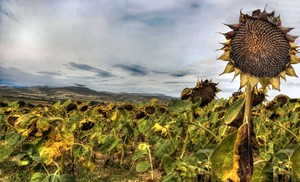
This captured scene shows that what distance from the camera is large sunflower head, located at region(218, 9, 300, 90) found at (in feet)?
8.21

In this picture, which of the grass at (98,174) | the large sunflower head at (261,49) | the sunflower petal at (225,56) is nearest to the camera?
the large sunflower head at (261,49)

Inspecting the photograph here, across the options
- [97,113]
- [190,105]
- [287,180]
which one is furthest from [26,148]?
[97,113]

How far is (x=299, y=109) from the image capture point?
9.85m

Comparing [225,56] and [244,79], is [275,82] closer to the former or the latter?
[244,79]

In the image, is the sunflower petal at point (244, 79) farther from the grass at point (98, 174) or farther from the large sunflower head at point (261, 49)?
the grass at point (98, 174)

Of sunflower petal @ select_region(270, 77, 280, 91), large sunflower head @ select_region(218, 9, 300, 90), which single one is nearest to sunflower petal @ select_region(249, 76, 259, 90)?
large sunflower head @ select_region(218, 9, 300, 90)

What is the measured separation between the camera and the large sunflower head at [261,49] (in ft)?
8.21

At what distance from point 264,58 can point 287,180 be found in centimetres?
119

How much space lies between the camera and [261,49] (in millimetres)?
2529

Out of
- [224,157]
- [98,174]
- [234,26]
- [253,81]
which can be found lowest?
[98,174]

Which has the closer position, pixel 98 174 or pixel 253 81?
pixel 253 81

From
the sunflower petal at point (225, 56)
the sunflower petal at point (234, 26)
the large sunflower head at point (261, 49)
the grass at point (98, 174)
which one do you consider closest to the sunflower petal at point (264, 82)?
the large sunflower head at point (261, 49)

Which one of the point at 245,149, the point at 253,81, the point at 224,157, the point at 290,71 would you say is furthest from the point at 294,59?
the point at 224,157

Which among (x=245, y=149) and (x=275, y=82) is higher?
(x=275, y=82)
